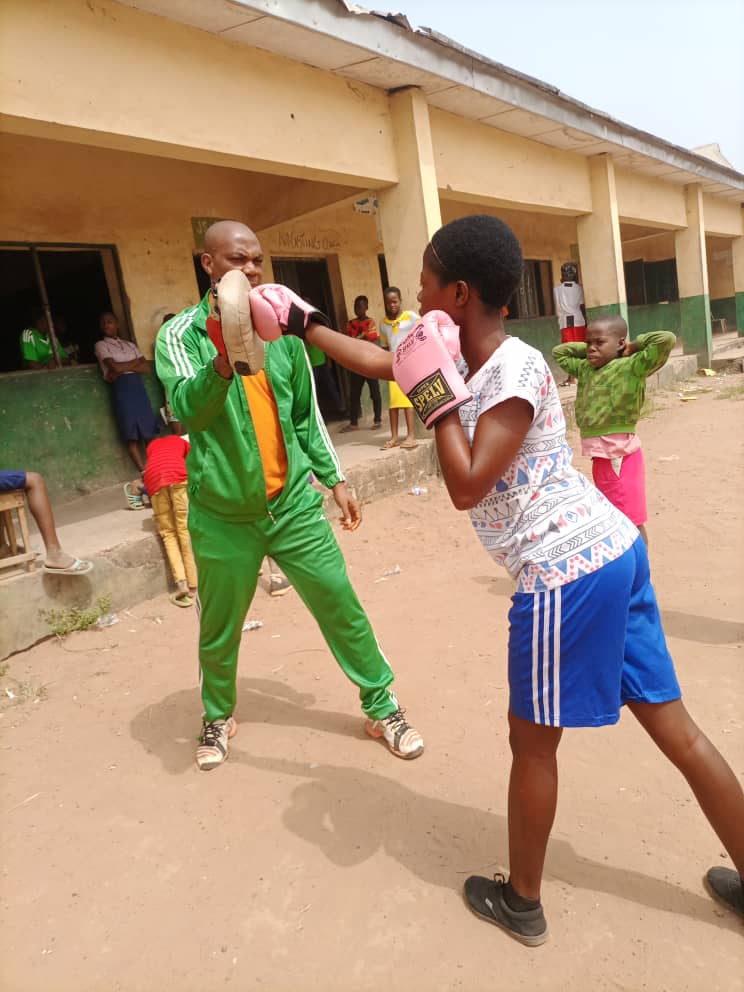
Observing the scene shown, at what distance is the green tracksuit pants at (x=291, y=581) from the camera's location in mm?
2500

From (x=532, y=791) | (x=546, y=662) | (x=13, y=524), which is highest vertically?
(x=13, y=524)

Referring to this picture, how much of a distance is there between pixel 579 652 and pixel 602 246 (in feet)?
32.5

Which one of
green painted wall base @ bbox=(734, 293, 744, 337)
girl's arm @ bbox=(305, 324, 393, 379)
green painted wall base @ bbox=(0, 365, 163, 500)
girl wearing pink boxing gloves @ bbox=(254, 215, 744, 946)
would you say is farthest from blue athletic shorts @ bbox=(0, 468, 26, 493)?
green painted wall base @ bbox=(734, 293, 744, 337)

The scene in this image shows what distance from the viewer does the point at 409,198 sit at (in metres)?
6.59

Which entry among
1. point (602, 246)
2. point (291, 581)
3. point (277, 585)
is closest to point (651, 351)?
point (291, 581)

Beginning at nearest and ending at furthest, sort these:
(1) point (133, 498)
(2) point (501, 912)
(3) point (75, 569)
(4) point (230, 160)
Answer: (2) point (501, 912) < (3) point (75, 569) < (4) point (230, 160) < (1) point (133, 498)

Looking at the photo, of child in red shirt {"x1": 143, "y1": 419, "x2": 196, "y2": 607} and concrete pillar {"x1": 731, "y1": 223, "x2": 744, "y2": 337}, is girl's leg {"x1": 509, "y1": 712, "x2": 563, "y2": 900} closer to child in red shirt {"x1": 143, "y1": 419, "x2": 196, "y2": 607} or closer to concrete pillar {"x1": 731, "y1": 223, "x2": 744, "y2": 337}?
child in red shirt {"x1": 143, "y1": 419, "x2": 196, "y2": 607}

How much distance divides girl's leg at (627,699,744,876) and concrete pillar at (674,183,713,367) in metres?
13.1

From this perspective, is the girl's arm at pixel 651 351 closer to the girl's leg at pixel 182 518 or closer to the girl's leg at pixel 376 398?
the girl's leg at pixel 182 518

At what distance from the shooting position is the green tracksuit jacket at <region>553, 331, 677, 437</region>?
3305 millimetres

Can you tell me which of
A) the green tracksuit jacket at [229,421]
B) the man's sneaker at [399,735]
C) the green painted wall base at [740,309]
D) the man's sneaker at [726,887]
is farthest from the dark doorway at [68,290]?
the green painted wall base at [740,309]

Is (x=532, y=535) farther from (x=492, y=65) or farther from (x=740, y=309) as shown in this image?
(x=740, y=309)

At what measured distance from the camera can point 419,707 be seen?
296 cm

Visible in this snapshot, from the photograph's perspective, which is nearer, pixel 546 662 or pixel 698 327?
pixel 546 662
